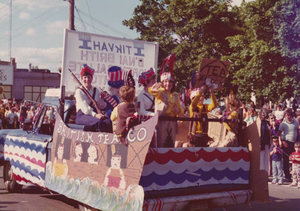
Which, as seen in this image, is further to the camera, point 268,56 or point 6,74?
A: point 6,74

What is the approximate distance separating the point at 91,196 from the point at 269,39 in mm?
16173

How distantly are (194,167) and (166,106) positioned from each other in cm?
103

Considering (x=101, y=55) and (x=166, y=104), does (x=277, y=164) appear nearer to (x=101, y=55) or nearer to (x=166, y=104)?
(x=101, y=55)

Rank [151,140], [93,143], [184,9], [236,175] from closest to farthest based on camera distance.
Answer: [151,140] < [93,143] < [236,175] < [184,9]

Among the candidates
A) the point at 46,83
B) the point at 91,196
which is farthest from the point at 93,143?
the point at 46,83

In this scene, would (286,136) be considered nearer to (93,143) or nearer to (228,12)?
(93,143)

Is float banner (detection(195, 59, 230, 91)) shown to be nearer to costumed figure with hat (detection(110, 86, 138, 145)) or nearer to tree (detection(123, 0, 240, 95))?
costumed figure with hat (detection(110, 86, 138, 145))

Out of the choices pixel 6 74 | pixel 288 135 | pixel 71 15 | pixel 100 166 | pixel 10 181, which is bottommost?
pixel 10 181

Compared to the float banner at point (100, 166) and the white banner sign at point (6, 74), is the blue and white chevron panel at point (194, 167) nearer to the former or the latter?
the float banner at point (100, 166)

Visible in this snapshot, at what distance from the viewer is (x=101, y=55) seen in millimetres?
9039

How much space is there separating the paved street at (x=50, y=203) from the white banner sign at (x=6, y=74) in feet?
152

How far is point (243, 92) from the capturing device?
22.6 metres

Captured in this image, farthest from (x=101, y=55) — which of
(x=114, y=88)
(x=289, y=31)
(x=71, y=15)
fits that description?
(x=289, y=31)

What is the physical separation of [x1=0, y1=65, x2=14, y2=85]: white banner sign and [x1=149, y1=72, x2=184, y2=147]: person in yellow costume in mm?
49885
